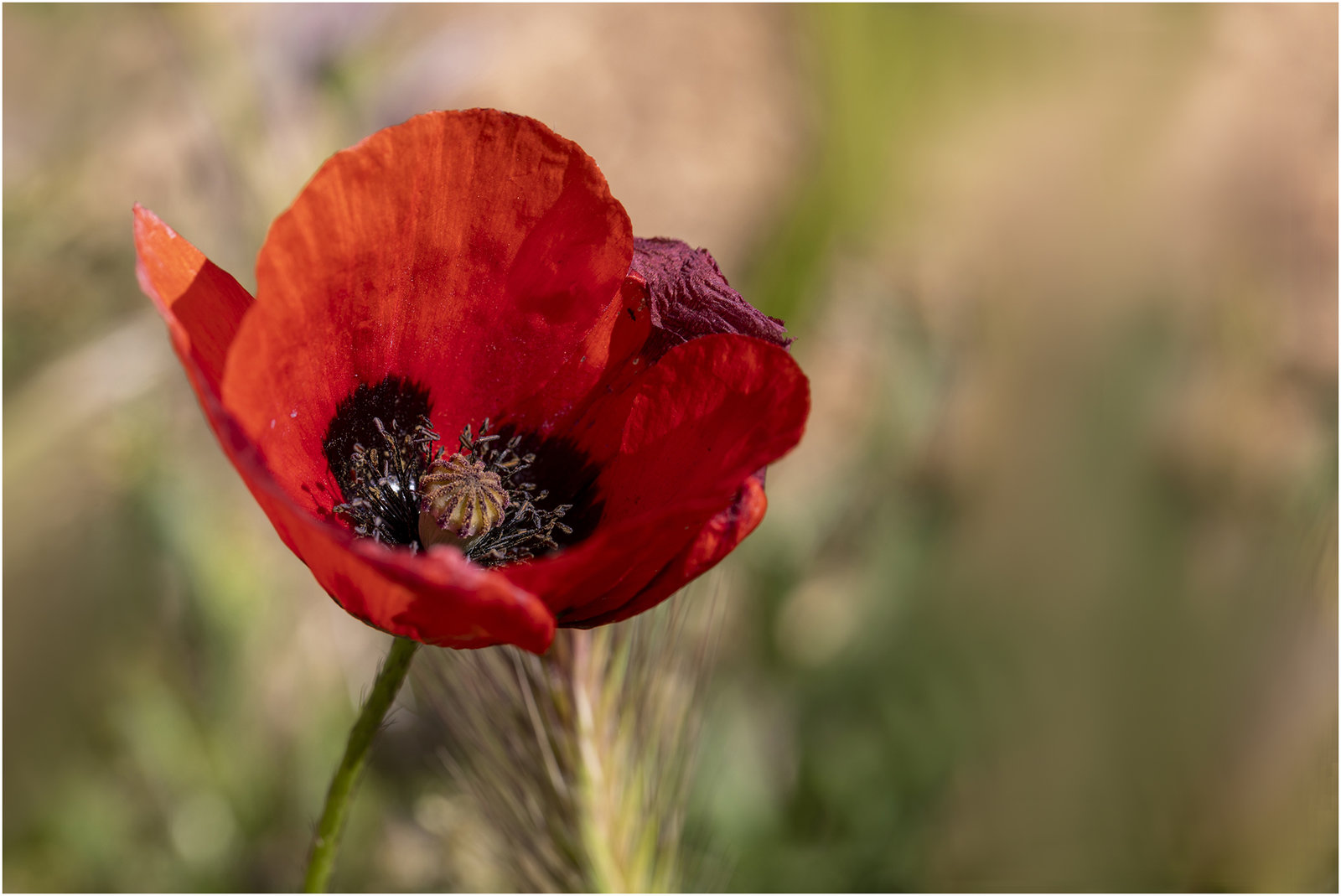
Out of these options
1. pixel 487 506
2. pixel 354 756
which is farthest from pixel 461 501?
pixel 354 756

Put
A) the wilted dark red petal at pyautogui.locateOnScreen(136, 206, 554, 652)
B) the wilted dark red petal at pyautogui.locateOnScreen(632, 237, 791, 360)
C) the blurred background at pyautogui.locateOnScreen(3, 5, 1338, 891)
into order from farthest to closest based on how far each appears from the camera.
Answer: the blurred background at pyautogui.locateOnScreen(3, 5, 1338, 891) → the wilted dark red petal at pyautogui.locateOnScreen(632, 237, 791, 360) → the wilted dark red petal at pyautogui.locateOnScreen(136, 206, 554, 652)

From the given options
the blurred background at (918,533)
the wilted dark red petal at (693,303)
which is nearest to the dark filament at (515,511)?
the wilted dark red petal at (693,303)

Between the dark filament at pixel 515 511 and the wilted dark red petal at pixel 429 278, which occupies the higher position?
the wilted dark red petal at pixel 429 278

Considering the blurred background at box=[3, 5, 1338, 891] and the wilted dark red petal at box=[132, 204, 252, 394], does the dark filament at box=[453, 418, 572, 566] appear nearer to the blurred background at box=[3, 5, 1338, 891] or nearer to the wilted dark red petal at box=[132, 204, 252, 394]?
the wilted dark red petal at box=[132, 204, 252, 394]

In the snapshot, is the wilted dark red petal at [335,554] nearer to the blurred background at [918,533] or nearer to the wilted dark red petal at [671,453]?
the wilted dark red petal at [671,453]

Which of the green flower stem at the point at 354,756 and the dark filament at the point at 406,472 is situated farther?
the dark filament at the point at 406,472

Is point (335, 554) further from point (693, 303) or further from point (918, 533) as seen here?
point (918, 533)

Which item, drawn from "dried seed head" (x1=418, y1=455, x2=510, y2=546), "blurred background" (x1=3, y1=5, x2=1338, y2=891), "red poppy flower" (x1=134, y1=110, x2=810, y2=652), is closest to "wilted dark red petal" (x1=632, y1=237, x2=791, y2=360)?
"red poppy flower" (x1=134, y1=110, x2=810, y2=652)
